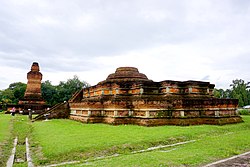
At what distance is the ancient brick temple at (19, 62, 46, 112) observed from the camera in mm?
32531

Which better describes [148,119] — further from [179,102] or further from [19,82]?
[19,82]

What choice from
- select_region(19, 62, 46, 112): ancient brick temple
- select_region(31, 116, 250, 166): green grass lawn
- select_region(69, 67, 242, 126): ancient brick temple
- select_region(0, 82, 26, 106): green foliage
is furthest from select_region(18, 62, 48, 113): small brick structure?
select_region(31, 116, 250, 166): green grass lawn

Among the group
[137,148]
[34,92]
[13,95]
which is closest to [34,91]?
[34,92]

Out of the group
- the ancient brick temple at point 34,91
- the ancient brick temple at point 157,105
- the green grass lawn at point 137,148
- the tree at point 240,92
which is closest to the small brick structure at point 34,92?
the ancient brick temple at point 34,91

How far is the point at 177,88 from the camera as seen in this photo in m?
16.3

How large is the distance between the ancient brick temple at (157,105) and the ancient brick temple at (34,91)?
16.1m

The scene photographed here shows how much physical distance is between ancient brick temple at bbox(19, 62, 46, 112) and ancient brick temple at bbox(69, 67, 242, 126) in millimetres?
16138

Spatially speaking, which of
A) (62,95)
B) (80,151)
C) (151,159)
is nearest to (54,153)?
(80,151)

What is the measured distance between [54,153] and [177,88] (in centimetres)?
1113

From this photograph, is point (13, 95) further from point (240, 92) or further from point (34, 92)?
point (240, 92)

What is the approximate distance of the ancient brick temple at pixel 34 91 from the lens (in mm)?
32531

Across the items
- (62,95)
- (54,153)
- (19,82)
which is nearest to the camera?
(54,153)

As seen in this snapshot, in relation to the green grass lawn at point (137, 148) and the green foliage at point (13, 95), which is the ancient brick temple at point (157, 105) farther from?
the green foliage at point (13, 95)

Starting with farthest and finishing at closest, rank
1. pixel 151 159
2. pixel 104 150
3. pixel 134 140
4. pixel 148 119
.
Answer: pixel 148 119, pixel 134 140, pixel 104 150, pixel 151 159
